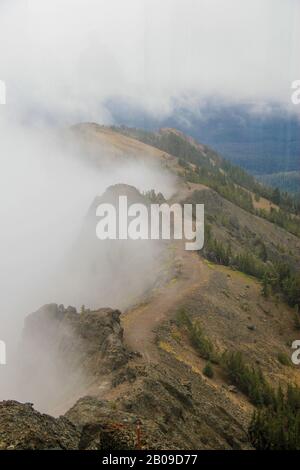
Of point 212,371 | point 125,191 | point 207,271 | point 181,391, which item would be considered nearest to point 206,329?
point 212,371

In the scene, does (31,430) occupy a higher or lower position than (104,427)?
higher

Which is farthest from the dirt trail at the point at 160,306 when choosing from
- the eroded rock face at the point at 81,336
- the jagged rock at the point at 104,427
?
the jagged rock at the point at 104,427

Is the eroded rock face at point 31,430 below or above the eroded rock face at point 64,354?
above

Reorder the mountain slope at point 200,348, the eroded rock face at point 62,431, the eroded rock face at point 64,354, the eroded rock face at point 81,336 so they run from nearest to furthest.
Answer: the eroded rock face at point 62,431
the mountain slope at point 200,348
the eroded rock face at point 64,354
the eroded rock face at point 81,336

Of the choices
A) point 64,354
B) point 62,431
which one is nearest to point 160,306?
point 64,354

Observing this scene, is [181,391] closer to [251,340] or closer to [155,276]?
[251,340]

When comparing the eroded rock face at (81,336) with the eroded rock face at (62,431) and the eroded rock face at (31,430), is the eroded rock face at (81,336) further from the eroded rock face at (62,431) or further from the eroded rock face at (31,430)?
the eroded rock face at (31,430)

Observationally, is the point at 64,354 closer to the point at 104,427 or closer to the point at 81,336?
the point at 81,336
